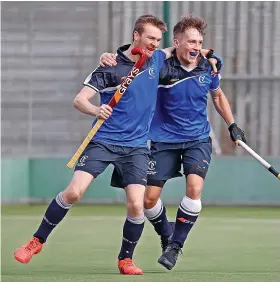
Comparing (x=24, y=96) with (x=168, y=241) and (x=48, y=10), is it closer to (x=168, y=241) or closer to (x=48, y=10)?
(x=48, y=10)

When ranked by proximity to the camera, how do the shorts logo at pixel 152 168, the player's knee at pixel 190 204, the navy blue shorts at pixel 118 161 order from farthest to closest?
the shorts logo at pixel 152 168 → the player's knee at pixel 190 204 → the navy blue shorts at pixel 118 161

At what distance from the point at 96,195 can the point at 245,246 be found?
4.49m

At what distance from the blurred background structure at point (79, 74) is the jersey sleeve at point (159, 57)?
17.9ft

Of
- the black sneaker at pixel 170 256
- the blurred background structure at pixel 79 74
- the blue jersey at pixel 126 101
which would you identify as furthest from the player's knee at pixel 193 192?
the blurred background structure at pixel 79 74

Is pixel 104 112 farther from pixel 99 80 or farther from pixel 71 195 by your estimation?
pixel 71 195

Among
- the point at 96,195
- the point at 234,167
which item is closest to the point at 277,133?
the point at 234,167

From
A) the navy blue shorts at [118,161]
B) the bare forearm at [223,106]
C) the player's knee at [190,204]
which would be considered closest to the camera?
the navy blue shorts at [118,161]

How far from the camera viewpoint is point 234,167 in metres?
13.6

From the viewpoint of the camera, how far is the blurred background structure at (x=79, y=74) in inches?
546

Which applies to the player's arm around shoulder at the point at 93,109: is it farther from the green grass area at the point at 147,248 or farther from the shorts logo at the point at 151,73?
the green grass area at the point at 147,248

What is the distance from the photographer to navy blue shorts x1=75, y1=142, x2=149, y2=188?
305 inches

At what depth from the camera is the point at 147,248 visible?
369 inches

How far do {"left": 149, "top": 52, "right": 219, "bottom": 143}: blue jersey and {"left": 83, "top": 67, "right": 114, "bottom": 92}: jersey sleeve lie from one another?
1.70 feet

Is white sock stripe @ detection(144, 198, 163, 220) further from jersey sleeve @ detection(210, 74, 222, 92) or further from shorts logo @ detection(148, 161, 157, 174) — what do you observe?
jersey sleeve @ detection(210, 74, 222, 92)
